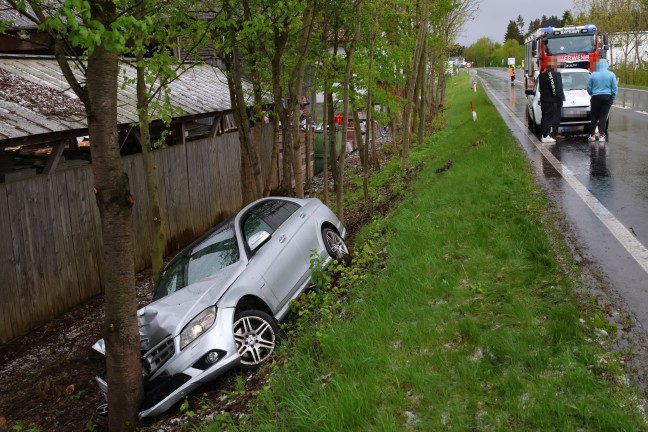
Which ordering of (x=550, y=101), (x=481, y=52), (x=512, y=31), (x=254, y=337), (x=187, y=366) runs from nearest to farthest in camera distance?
(x=187, y=366) < (x=254, y=337) < (x=550, y=101) < (x=481, y=52) < (x=512, y=31)

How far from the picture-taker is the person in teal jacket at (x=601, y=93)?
14.1 metres

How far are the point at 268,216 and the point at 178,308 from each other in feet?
7.47

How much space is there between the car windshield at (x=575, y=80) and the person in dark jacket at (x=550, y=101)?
1671 mm

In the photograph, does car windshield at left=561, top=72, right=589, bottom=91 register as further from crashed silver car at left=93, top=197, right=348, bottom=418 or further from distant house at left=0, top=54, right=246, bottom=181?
crashed silver car at left=93, top=197, right=348, bottom=418

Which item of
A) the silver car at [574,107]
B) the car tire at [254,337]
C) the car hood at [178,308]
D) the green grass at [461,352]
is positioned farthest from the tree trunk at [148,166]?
the silver car at [574,107]

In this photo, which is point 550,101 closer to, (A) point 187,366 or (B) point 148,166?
(B) point 148,166

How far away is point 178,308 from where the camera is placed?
6.42 metres

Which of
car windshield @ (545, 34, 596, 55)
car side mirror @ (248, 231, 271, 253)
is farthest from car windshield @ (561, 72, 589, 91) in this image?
car side mirror @ (248, 231, 271, 253)

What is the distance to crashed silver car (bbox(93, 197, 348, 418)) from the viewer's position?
6.05 m

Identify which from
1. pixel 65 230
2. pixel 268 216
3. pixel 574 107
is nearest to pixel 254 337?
pixel 268 216

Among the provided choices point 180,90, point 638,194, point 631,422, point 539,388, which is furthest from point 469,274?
point 180,90

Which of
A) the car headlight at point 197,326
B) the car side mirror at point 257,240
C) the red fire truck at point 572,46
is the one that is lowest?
the car headlight at point 197,326

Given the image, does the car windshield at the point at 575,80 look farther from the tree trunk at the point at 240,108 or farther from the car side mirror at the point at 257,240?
the car side mirror at the point at 257,240

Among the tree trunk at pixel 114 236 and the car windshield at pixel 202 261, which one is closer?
the tree trunk at pixel 114 236
